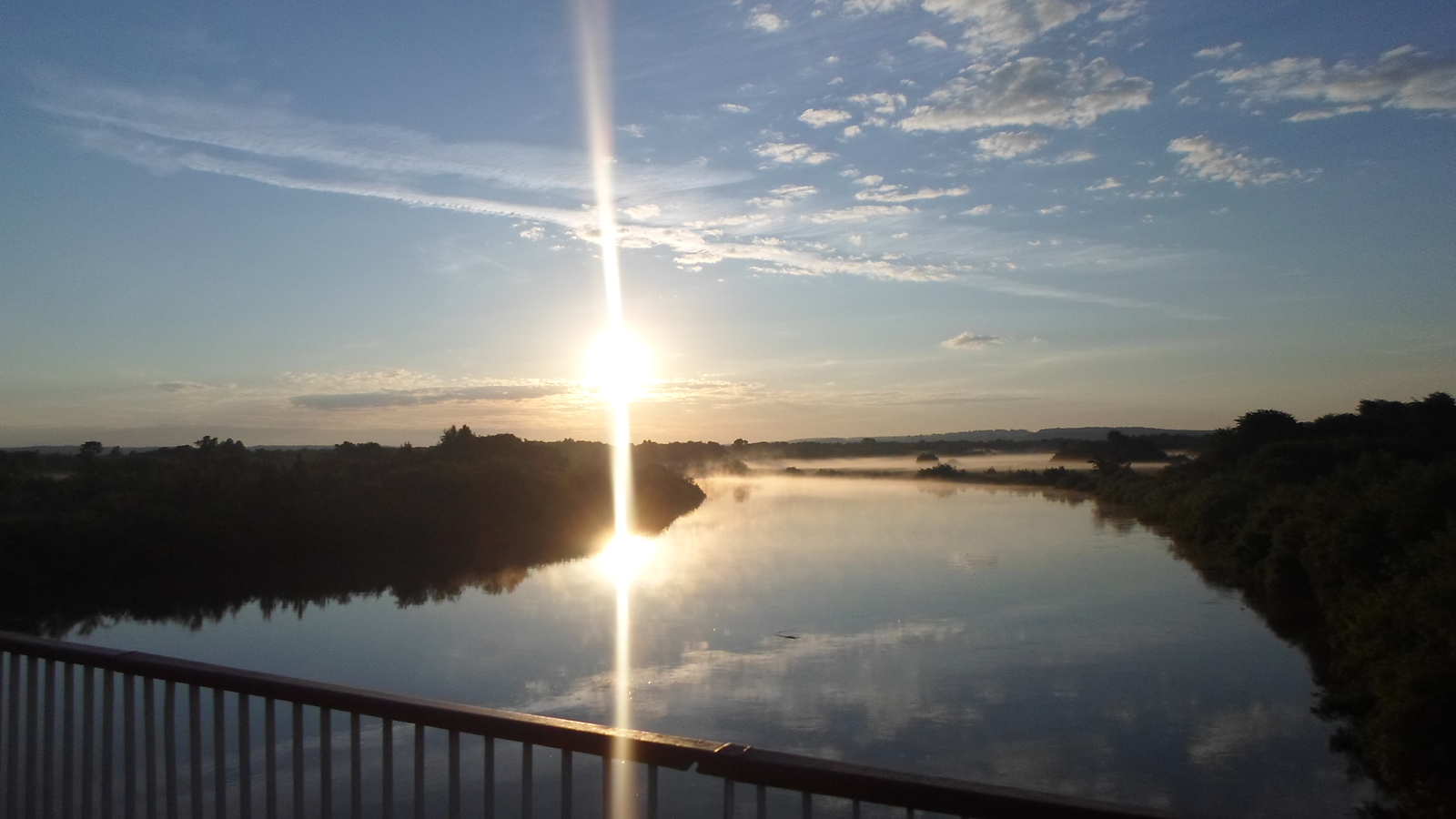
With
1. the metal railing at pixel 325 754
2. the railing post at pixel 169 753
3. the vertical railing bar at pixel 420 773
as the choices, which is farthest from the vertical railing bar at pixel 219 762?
the vertical railing bar at pixel 420 773

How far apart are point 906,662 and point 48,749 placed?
11.1m

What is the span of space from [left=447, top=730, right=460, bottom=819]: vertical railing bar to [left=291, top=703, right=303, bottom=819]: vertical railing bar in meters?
0.45

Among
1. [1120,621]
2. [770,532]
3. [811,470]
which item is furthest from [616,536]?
[811,470]

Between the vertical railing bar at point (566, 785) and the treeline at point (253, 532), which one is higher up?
the vertical railing bar at point (566, 785)

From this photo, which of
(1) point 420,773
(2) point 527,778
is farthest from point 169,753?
(2) point 527,778

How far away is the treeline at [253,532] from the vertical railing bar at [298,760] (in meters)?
15.4

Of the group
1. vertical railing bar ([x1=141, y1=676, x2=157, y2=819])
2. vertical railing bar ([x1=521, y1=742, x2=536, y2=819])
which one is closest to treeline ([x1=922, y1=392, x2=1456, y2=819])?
vertical railing bar ([x1=521, y1=742, x2=536, y2=819])

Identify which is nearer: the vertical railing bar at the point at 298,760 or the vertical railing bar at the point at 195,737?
the vertical railing bar at the point at 298,760

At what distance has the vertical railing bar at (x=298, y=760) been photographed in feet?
8.81

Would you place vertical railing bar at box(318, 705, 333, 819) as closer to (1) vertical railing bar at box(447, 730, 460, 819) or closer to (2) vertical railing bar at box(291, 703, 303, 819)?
(2) vertical railing bar at box(291, 703, 303, 819)

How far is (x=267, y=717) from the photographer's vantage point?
273 centimetres

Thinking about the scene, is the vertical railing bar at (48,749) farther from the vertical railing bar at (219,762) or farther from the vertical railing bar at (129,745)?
the vertical railing bar at (219,762)

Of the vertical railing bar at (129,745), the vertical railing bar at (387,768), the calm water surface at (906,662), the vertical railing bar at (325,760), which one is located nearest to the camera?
the vertical railing bar at (387,768)

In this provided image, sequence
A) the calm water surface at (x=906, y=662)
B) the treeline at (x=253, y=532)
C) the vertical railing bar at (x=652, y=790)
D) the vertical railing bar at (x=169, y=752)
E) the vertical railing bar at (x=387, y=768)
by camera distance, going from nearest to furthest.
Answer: the vertical railing bar at (x=652, y=790) → the vertical railing bar at (x=387, y=768) → the vertical railing bar at (x=169, y=752) → the calm water surface at (x=906, y=662) → the treeline at (x=253, y=532)
